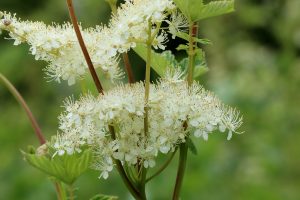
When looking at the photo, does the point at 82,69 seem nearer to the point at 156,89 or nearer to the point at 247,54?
the point at 156,89

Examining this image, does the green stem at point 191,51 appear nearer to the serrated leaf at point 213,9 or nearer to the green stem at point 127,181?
the serrated leaf at point 213,9

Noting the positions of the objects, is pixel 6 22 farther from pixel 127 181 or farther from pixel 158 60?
pixel 127 181

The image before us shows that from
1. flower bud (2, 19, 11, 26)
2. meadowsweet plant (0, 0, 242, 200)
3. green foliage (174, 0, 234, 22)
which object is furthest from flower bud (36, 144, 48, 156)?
green foliage (174, 0, 234, 22)

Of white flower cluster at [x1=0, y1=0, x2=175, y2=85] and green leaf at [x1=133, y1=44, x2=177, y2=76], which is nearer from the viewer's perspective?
white flower cluster at [x1=0, y1=0, x2=175, y2=85]

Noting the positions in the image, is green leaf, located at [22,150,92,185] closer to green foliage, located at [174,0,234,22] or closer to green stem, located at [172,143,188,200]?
green stem, located at [172,143,188,200]

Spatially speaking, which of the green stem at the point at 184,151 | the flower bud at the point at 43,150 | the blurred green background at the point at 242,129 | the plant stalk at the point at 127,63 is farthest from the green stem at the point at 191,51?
the blurred green background at the point at 242,129

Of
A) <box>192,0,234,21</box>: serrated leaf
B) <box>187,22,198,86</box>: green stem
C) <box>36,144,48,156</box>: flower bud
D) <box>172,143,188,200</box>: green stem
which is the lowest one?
<box>172,143,188,200</box>: green stem
